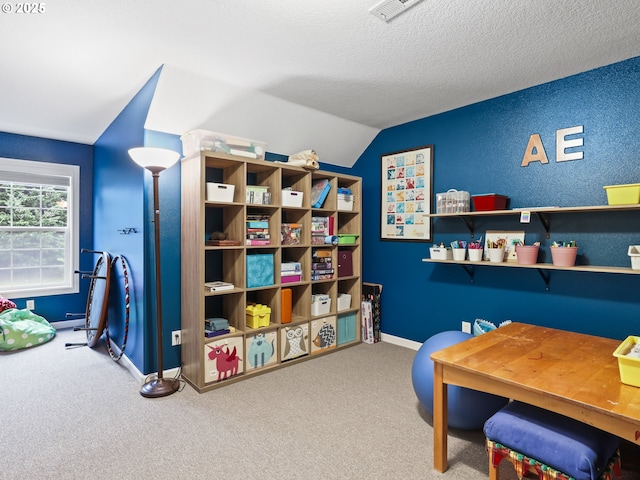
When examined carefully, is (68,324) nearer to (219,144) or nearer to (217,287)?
(217,287)

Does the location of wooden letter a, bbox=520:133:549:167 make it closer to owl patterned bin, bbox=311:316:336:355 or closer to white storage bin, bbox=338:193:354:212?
white storage bin, bbox=338:193:354:212

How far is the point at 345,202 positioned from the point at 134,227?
2.01 metres

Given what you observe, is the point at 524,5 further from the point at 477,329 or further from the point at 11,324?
the point at 11,324

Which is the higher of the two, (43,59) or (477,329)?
(43,59)

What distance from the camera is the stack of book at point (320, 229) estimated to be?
3.49 m

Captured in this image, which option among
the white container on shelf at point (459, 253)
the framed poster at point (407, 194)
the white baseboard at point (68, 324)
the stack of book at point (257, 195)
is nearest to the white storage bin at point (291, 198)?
the stack of book at point (257, 195)

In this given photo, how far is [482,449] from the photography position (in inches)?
78.2

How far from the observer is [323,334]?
3518mm

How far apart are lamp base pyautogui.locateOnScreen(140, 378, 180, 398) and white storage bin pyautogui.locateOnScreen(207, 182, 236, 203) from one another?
56.5 inches

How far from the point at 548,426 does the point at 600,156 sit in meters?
2.00

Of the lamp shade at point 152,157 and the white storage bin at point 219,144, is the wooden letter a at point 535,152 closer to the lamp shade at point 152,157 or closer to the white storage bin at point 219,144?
the white storage bin at point 219,144

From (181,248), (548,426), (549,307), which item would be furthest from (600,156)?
(181,248)

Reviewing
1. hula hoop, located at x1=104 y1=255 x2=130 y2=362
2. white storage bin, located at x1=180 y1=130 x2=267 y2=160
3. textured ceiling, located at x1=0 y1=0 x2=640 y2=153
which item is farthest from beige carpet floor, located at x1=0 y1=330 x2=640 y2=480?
textured ceiling, located at x1=0 y1=0 x2=640 y2=153

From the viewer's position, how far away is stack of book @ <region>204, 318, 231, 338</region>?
2.78 meters
